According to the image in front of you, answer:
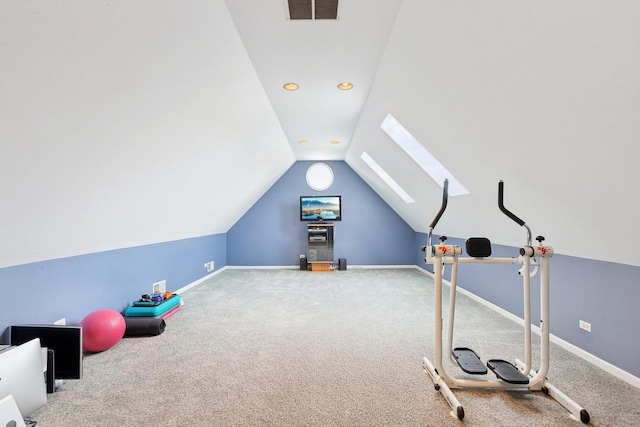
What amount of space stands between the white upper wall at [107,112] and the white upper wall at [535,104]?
160cm

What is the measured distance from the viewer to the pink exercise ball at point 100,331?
2.71 metres

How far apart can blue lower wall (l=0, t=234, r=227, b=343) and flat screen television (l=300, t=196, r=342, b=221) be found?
3090 mm

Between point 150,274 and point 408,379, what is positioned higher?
point 150,274

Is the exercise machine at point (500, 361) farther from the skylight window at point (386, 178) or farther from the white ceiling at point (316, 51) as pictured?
the skylight window at point (386, 178)

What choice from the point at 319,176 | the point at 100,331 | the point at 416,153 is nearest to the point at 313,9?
the point at 416,153

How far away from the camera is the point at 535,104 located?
72.9 inches

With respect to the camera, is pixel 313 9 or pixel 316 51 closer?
pixel 313 9

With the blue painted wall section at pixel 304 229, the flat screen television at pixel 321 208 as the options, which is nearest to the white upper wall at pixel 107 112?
the flat screen television at pixel 321 208

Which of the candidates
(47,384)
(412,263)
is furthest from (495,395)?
(412,263)

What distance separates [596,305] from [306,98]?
3.73 meters

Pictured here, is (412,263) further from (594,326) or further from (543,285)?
(543,285)

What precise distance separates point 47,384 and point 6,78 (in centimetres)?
214

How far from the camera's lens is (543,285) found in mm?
2209

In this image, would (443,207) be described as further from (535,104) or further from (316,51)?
(316,51)
